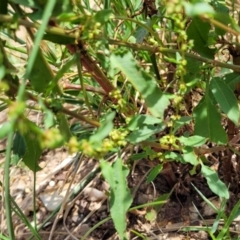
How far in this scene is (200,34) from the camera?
0.89 meters

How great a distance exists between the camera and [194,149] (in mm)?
930

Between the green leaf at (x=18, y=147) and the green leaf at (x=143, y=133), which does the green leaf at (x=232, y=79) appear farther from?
the green leaf at (x=18, y=147)

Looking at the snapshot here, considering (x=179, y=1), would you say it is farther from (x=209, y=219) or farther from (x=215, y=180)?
(x=209, y=219)

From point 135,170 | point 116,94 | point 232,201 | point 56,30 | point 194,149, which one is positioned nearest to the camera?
point 56,30

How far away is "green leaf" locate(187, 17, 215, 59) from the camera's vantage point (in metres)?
0.87

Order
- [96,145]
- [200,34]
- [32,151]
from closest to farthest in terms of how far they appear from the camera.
A: 1. [96,145]
2. [200,34]
3. [32,151]

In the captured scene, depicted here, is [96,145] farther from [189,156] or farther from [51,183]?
[51,183]

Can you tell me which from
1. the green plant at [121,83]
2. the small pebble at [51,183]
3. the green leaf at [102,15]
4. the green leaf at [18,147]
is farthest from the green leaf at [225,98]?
the small pebble at [51,183]

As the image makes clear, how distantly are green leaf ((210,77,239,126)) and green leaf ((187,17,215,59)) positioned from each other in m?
0.05

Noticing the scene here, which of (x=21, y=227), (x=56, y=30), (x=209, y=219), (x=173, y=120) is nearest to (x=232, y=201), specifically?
(x=209, y=219)

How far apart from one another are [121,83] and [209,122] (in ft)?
0.87

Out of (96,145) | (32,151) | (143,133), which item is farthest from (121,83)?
(96,145)

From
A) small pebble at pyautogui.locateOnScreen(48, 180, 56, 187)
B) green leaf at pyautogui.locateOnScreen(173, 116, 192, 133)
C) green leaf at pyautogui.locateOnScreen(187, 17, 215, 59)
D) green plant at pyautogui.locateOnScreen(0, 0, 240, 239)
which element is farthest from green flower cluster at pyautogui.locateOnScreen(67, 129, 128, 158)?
small pebble at pyautogui.locateOnScreen(48, 180, 56, 187)

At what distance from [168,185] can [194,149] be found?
0.31 metres
